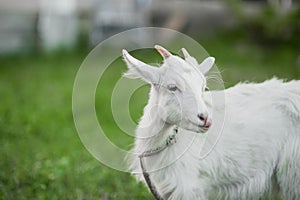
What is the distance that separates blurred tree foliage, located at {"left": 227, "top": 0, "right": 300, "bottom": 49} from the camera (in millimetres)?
14391

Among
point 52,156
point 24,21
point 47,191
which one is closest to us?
point 47,191

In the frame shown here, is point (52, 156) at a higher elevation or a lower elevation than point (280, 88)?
lower

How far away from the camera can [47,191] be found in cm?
638

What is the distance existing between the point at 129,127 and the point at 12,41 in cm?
1017

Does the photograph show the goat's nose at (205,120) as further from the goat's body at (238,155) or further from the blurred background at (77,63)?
the blurred background at (77,63)

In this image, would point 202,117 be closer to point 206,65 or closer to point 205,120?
point 205,120

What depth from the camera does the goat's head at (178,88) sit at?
4617mm

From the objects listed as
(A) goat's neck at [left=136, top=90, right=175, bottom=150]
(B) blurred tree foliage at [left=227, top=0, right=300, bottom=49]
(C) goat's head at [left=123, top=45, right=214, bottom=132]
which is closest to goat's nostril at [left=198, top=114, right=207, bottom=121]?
(C) goat's head at [left=123, top=45, right=214, bottom=132]

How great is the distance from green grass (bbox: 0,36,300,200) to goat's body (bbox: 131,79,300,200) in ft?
4.52

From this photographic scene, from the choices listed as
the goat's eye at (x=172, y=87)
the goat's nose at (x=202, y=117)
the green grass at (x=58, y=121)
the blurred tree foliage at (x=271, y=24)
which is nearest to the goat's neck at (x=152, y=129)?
the goat's eye at (x=172, y=87)

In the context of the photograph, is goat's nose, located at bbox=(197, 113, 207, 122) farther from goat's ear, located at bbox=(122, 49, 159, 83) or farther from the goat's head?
goat's ear, located at bbox=(122, 49, 159, 83)

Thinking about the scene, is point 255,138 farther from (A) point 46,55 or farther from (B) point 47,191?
(A) point 46,55

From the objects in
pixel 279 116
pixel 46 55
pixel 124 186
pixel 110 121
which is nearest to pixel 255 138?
pixel 279 116

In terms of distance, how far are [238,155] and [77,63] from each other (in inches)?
343
